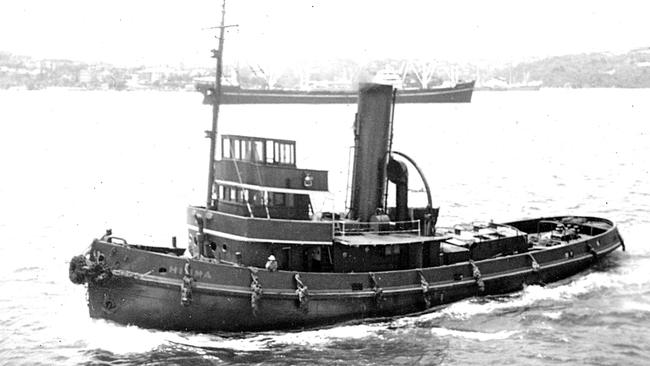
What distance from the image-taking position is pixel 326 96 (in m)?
130

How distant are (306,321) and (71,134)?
68.0 meters

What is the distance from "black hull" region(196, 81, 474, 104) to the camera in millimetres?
121250

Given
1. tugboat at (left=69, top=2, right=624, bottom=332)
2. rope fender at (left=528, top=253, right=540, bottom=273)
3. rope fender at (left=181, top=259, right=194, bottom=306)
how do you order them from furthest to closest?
rope fender at (left=528, top=253, right=540, bottom=273)
tugboat at (left=69, top=2, right=624, bottom=332)
rope fender at (left=181, top=259, right=194, bottom=306)

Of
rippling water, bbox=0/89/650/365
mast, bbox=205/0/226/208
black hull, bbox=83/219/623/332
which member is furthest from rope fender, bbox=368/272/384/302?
mast, bbox=205/0/226/208

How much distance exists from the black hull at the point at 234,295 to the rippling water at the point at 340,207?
394 millimetres

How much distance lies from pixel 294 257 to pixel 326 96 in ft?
370

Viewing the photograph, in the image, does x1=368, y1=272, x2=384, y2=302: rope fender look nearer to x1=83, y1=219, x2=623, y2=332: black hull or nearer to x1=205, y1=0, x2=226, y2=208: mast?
x1=83, y1=219, x2=623, y2=332: black hull

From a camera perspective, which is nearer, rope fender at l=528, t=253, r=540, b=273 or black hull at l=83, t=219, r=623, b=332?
black hull at l=83, t=219, r=623, b=332

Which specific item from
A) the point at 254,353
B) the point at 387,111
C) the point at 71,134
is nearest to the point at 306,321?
the point at 254,353

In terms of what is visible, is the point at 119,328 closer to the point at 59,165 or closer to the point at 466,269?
the point at 466,269

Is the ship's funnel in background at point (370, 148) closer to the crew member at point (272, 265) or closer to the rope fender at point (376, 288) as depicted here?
the rope fender at point (376, 288)

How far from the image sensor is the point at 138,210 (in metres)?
36.2

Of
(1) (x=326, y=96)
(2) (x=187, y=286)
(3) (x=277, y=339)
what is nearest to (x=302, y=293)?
(3) (x=277, y=339)

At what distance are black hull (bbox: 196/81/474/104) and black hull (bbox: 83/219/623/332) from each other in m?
95.1
